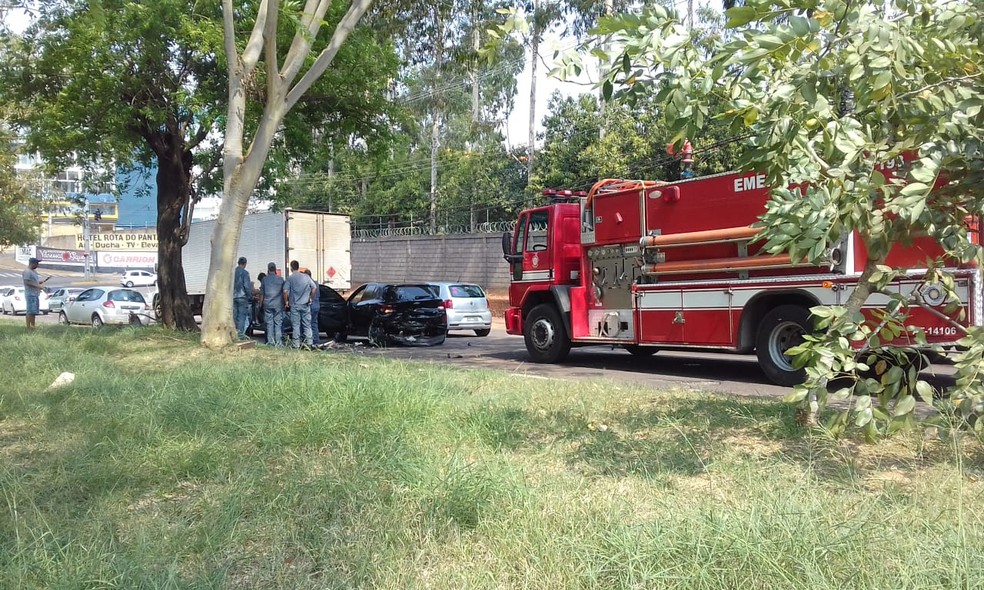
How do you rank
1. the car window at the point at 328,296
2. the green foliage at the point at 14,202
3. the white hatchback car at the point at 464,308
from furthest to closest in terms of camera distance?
1. the green foliage at the point at 14,202
2. the white hatchback car at the point at 464,308
3. the car window at the point at 328,296

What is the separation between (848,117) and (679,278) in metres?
6.24

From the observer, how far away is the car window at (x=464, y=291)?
19531 millimetres

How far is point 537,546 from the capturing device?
329cm

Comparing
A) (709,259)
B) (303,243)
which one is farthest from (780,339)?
(303,243)

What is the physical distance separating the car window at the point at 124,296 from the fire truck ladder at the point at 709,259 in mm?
18228

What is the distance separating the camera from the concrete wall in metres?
30.4

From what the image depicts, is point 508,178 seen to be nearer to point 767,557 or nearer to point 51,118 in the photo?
point 51,118

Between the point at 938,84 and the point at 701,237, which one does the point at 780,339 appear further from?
the point at 938,84

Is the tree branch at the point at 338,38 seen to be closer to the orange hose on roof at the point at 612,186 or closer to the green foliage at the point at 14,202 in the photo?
the orange hose on roof at the point at 612,186

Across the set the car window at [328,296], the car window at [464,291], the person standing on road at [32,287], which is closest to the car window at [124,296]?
the person standing on road at [32,287]

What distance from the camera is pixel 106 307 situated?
22656mm

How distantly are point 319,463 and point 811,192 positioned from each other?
3.49 metres

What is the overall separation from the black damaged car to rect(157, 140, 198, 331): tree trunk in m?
3.68

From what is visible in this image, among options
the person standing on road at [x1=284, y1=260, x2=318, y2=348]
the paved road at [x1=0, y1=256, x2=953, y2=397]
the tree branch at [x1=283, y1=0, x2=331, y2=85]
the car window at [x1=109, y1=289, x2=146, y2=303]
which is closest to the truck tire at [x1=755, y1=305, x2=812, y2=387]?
the paved road at [x1=0, y1=256, x2=953, y2=397]
